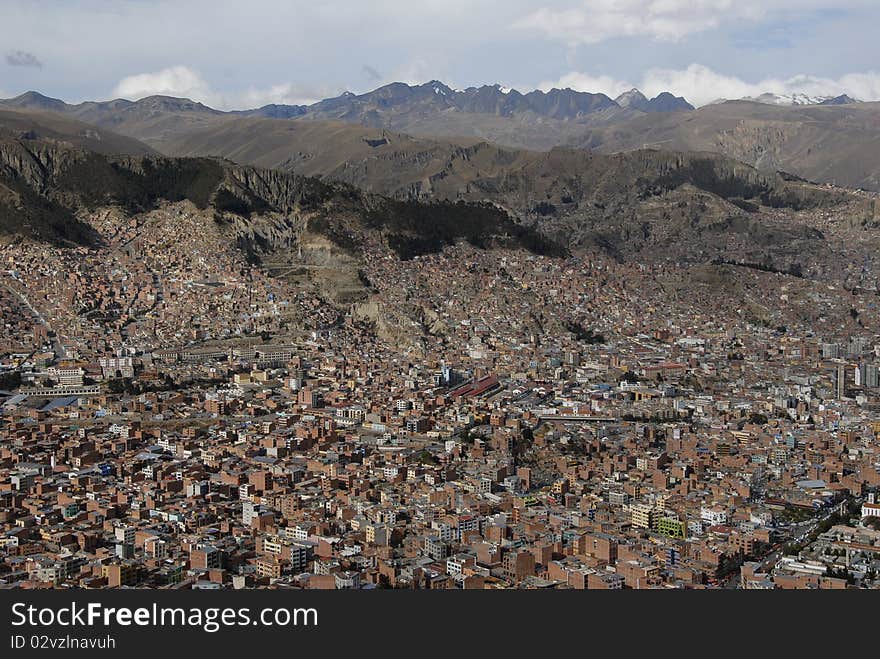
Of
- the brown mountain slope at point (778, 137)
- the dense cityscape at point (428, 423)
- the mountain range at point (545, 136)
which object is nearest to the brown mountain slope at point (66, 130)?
Result: the mountain range at point (545, 136)

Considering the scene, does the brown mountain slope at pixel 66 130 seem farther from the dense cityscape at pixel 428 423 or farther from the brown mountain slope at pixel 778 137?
the brown mountain slope at pixel 778 137

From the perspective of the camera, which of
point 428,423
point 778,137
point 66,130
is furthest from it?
point 778,137

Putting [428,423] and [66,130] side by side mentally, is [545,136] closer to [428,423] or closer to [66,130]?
[66,130]

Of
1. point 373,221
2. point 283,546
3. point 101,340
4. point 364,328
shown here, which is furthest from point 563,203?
point 283,546

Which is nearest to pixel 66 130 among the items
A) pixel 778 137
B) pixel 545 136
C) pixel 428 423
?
pixel 778 137

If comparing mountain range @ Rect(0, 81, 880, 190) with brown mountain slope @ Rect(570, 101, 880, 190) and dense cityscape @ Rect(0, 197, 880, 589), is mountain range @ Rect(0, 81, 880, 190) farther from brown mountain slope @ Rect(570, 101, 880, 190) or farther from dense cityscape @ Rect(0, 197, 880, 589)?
dense cityscape @ Rect(0, 197, 880, 589)

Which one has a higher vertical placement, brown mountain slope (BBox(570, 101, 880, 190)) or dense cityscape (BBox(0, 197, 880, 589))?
brown mountain slope (BBox(570, 101, 880, 190))

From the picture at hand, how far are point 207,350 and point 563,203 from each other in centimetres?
4582

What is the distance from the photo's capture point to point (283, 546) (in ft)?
64.1

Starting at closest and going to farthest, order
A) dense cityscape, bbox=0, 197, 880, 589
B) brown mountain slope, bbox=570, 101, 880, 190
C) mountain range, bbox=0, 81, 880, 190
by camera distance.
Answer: dense cityscape, bbox=0, 197, 880, 589 → mountain range, bbox=0, 81, 880, 190 → brown mountain slope, bbox=570, 101, 880, 190

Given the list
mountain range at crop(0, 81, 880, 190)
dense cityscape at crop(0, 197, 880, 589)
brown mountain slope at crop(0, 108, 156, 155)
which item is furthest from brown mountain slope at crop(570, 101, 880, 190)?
dense cityscape at crop(0, 197, 880, 589)

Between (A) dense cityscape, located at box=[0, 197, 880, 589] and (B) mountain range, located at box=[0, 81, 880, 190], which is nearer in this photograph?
(A) dense cityscape, located at box=[0, 197, 880, 589]

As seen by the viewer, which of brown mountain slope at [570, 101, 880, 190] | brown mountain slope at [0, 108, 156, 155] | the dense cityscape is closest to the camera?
the dense cityscape

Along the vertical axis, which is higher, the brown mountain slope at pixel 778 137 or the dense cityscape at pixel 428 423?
the brown mountain slope at pixel 778 137
